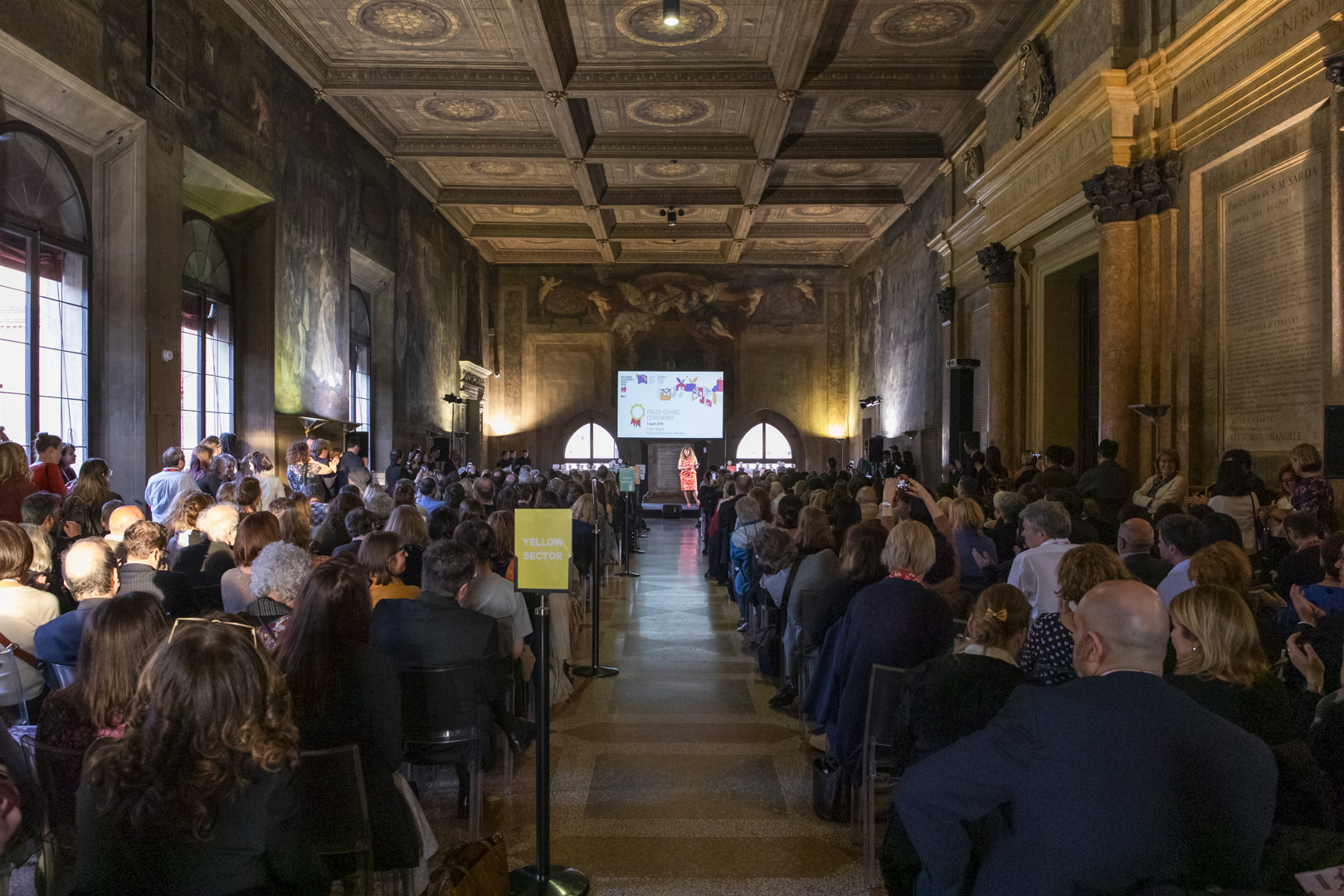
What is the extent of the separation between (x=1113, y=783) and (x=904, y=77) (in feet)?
47.1

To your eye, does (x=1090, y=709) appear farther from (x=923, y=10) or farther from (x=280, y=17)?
(x=280, y=17)

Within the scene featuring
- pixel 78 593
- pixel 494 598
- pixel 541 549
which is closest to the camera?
pixel 78 593

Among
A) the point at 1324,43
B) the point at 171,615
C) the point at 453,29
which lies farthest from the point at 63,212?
the point at 1324,43

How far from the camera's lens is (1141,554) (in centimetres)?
491

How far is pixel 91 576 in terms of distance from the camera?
12.2 feet

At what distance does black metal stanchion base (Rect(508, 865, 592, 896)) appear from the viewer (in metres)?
3.72

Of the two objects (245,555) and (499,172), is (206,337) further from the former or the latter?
(499,172)

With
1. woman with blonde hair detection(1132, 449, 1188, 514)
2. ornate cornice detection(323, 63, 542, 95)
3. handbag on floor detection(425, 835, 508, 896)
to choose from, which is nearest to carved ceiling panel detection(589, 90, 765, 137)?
ornate cornice detection(323, 63, 542, 95)

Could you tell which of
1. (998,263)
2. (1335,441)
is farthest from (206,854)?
(998,263)

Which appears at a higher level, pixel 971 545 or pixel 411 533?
pixel 411 533

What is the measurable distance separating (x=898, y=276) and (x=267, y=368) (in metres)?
14.5

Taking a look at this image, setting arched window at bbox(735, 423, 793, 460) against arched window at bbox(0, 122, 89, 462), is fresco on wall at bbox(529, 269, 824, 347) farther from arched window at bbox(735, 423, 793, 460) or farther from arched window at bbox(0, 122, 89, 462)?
arched window at bbox(0, 122, 89, 462)

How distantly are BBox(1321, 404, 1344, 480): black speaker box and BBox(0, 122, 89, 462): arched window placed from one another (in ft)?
35.8

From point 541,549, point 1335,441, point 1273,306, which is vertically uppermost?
point 1273,306
